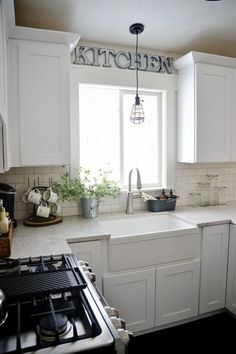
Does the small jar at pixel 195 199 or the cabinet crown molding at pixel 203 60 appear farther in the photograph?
the small jar at pixel 195 199

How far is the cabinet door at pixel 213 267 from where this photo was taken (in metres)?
2.25

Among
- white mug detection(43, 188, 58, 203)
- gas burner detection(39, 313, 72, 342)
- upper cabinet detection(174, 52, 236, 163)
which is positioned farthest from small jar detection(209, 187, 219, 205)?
gas burner detection(39, 313, 72, 342)

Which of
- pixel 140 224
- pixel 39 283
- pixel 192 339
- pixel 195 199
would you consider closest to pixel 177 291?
pixel 192 339

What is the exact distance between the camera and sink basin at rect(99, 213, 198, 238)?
2391mm

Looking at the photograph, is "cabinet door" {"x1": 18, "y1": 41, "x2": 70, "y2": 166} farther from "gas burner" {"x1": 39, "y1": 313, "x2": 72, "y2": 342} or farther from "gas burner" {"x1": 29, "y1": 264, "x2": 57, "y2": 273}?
"gas burner" {"x1": 39, "y1": 313, "x2": 72, "y2": 342}

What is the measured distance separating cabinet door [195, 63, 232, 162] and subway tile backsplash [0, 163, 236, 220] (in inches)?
13.9

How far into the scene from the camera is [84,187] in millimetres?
2320

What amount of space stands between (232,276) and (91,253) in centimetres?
128

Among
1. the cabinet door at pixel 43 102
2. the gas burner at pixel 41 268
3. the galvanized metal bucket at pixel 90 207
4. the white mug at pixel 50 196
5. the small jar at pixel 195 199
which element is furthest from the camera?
the small jar at pixel 195 199

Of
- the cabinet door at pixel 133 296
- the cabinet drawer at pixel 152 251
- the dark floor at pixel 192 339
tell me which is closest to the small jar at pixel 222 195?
the cabinet drawer at pixel 152 251

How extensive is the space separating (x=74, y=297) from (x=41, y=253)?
1.76 ft

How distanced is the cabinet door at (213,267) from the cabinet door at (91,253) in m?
0.89

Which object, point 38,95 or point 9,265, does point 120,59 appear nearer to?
point 38,95

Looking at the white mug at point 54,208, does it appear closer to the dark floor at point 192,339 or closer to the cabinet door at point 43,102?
the cabinet door at point 43,102
